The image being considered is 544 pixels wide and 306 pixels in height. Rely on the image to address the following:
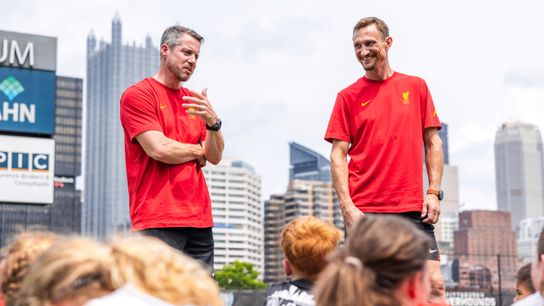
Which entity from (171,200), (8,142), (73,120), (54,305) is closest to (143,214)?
(171,200)

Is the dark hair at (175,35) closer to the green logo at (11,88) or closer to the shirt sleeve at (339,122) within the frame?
the shirt sleeve at (339,122)

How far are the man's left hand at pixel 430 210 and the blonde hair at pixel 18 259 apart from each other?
2.99 m

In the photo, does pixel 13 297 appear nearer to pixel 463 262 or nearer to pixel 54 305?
pixel 54 305

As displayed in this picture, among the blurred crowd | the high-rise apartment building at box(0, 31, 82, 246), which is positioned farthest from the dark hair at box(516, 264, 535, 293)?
the high-rise apartment building at box(0, 31, 82, 246)

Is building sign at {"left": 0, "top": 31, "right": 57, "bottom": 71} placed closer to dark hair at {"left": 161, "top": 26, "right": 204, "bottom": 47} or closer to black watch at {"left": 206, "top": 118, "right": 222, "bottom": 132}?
dark hair at {"left": 161, "top": 26, "right": 204, "bottom": 47}

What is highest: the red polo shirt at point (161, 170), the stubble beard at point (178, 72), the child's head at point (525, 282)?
the stubble beard at point (178, 72)

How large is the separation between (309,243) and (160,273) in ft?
6.69

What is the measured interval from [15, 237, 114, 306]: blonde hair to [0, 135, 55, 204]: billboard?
28.9 m

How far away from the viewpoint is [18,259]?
306 cm

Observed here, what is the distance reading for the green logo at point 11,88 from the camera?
31.8 metres

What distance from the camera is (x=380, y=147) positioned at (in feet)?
18.5

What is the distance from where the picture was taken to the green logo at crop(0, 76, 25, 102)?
31.8 m

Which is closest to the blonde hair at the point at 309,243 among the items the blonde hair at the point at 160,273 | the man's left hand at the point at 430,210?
the man's left hand at the point at 430,210

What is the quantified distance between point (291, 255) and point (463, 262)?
19633 centimetres
